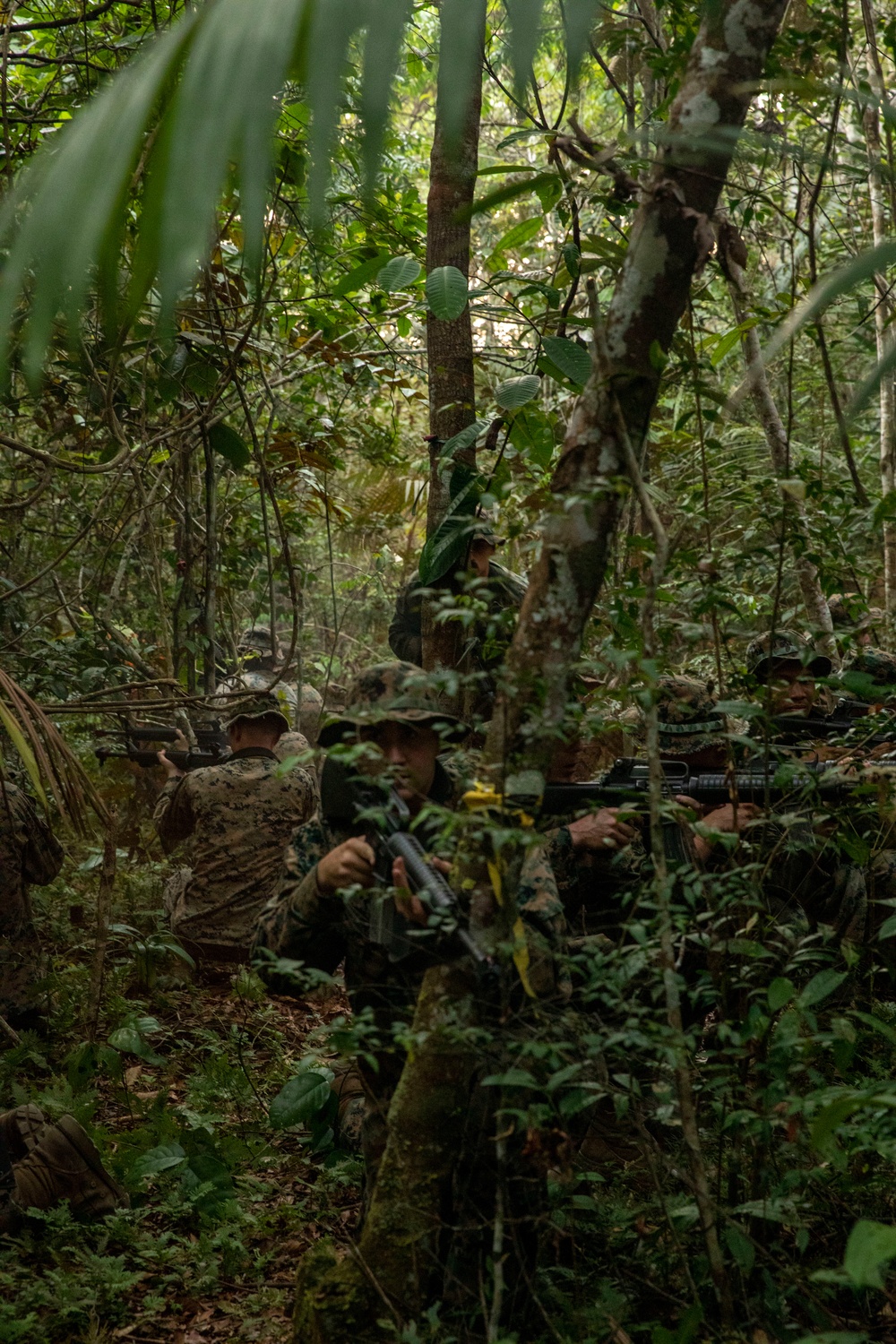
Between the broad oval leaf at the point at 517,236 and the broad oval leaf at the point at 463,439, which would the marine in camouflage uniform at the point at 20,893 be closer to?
the broad oval leaf at the point at 463,439

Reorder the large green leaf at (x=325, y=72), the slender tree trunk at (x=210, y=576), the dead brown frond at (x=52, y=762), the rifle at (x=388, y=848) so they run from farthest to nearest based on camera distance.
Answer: the slender tree trunk at (x=210, y=576) → the dead brown frond at (x=52, y=762) → the rifle at (x=388, y=848) → the large green leaf at (x=325, y=72)

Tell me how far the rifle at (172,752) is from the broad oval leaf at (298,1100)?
3.67m

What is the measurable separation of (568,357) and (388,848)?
182 centimetres

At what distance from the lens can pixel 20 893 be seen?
496 centimetres

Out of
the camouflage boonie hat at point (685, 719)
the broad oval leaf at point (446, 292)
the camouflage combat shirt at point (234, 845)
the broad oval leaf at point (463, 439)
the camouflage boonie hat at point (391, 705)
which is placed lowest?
the camouflage combat shirt at point (234, 845)

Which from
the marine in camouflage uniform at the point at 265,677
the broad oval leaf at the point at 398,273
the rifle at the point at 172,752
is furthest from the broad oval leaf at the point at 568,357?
the marine in camouflage uniform at the point at 265,677

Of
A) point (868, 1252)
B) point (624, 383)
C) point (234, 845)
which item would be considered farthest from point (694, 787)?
point (234, 845)

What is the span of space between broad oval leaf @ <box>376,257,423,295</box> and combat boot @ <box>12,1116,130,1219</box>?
2842mm

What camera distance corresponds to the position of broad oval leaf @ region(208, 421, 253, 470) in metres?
5.38

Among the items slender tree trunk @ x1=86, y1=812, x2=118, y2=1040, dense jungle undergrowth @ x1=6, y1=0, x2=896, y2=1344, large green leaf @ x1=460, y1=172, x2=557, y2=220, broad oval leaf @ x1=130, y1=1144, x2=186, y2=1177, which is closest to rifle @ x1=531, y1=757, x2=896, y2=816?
dense jungle undergrowth @ x1=6, y1=0, x2=896, y2=1344

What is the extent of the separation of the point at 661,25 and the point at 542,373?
11.0ft

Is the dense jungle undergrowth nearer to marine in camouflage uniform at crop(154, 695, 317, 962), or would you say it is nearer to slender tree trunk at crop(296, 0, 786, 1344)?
slender tree trunk at crop(296, 0, 786, 1344)

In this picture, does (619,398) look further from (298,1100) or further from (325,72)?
(298,1100)

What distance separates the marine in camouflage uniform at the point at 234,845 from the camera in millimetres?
5801
